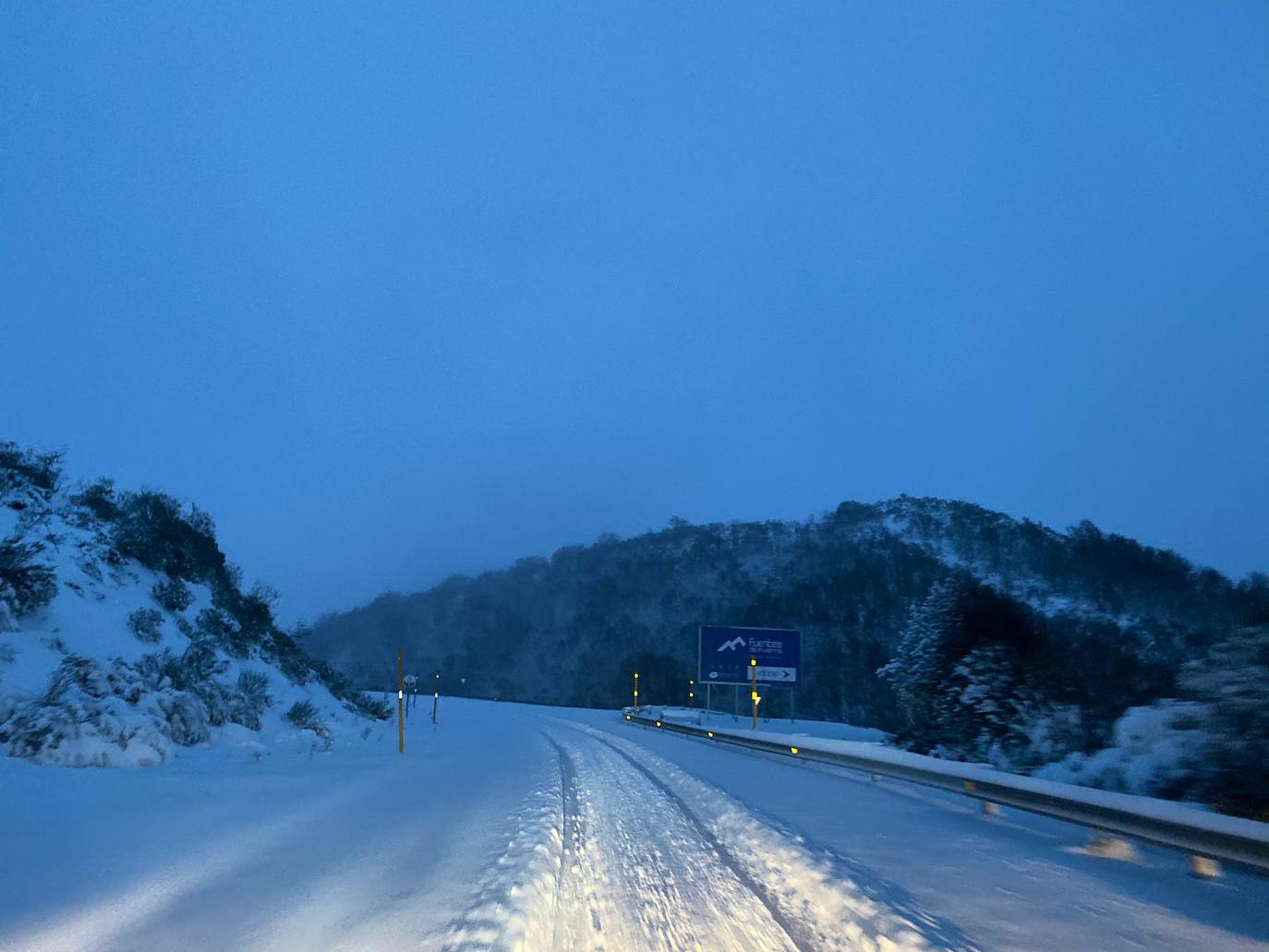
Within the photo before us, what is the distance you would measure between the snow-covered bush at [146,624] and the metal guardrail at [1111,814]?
1491 centimetres

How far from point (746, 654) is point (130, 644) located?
108 ft

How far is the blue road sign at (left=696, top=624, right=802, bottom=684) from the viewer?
44.4 metres

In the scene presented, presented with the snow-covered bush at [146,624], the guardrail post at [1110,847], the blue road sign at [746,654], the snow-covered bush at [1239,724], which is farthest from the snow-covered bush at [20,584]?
the blue road sign at [746,654]

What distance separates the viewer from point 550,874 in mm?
7723

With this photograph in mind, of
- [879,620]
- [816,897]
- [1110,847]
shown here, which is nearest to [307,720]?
[816,897]

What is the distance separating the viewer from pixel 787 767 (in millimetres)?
19641

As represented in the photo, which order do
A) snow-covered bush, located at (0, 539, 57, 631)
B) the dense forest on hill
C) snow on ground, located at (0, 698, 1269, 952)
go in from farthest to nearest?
the dense forest on hill → snow-covered bush, located at (0, 539, 57, 631) → snow on ground, located at (0, 698, 1269, 952)

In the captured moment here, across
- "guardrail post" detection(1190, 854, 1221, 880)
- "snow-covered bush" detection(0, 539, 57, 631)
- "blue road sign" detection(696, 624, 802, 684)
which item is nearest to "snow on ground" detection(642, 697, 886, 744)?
"blue road sign" detection(696, 624, 802, 684)

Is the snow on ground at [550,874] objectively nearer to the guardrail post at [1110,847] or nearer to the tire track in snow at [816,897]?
the tire track in snow at [816,897]

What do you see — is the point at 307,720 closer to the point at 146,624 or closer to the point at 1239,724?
the point at 146,624

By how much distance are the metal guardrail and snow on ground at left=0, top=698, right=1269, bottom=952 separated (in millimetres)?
319

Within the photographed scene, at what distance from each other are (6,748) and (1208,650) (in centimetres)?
1530

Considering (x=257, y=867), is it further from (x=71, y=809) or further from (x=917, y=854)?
(x=917, y=854)

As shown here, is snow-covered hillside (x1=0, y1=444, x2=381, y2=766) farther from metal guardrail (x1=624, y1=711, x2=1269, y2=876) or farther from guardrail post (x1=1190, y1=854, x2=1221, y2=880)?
guardrail post (x1=1190, y1=854, x2=1221, y2=880)
